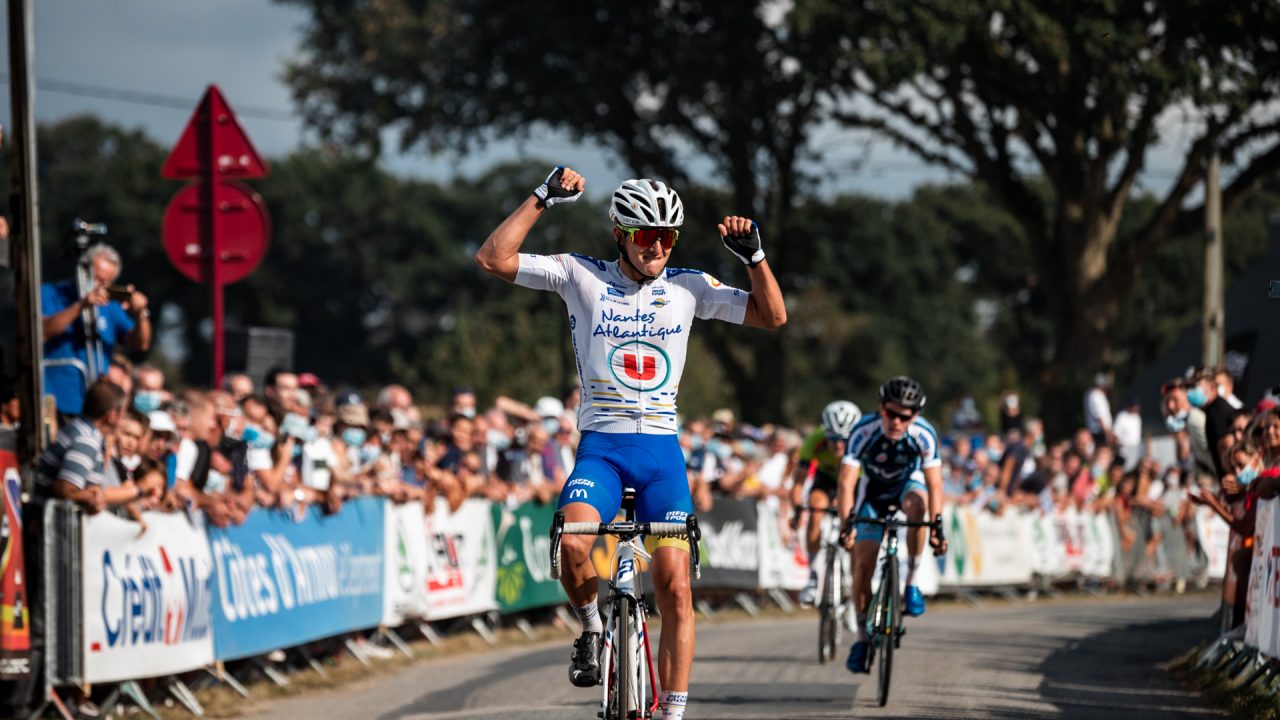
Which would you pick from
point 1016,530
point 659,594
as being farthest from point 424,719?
point 1016,530

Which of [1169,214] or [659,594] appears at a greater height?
[1169,214]

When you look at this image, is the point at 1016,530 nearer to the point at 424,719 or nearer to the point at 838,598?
the point at 838,598

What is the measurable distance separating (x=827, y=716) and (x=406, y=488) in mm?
5526

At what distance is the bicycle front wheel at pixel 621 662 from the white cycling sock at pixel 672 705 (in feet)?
0.83

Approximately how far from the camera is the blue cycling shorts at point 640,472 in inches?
307

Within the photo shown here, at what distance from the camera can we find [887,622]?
38.0 feet

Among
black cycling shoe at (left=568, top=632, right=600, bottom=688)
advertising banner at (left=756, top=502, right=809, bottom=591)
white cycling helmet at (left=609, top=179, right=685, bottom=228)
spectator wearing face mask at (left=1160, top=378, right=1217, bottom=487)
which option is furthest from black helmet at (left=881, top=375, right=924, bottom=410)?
advertising banner at (left=756, top=502, right=809, bottom=591)

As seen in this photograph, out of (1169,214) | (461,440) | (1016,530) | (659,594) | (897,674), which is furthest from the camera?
(1169,214)

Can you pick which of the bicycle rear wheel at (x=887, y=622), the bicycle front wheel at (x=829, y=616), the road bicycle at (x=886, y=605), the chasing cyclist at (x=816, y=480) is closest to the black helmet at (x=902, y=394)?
the road bicycle at (x=886, y=605)

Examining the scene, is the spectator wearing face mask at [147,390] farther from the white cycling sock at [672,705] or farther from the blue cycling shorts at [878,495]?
the white cycling sock at [672,705]

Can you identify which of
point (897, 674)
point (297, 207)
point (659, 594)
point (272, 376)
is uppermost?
point (297, 207)

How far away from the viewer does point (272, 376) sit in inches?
591

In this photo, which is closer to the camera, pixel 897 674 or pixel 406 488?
pixel 897 674

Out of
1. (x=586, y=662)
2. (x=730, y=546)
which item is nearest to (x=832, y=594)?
(x=586, y=662)
